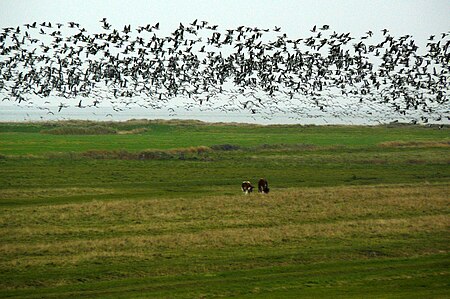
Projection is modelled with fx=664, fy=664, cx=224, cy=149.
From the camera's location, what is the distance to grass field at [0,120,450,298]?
2184cm

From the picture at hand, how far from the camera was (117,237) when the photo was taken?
28.8 metres

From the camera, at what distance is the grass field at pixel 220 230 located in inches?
860

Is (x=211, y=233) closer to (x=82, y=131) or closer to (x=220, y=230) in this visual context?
(x=220, y=230)

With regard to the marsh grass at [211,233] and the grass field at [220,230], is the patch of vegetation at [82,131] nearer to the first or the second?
the grass field at [220,230]

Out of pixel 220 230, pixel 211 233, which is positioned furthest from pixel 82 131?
pixel 211 233

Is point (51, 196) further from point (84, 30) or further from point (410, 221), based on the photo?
point (410, 221)

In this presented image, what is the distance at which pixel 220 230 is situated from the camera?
99.0ft

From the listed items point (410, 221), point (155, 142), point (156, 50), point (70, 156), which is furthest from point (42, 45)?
point (155, 142)

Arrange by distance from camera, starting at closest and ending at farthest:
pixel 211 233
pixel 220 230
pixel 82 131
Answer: pixel 211 233 < pixel 220 230 < pixel 82 131

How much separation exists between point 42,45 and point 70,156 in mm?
28667

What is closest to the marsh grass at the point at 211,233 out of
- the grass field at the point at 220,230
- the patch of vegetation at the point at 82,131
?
the grass field at the point at 220,230

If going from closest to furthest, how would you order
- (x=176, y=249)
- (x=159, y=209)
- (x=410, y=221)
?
1. (x=176, y=249)
2. (x=410, y=221)
3. (x=159, y=209)

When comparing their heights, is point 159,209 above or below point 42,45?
below

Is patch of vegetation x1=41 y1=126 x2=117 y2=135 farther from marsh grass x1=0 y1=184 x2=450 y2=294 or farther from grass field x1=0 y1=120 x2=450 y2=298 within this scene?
marsh grass x1=0 y1=184 x2=450 y2=294
